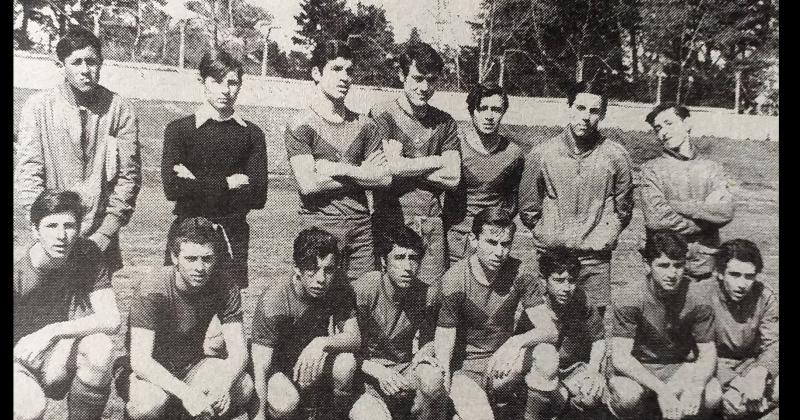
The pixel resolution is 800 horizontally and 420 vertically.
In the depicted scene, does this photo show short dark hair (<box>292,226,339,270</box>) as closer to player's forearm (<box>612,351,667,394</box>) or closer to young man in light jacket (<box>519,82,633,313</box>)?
young man in light jacket (<box>519,82,633,313</box>)

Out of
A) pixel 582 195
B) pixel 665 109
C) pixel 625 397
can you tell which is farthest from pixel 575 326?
pixel 665 109

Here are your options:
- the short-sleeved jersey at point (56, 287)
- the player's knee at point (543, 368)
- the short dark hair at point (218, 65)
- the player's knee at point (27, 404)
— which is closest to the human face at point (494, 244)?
the player's knee at point (543, 368)

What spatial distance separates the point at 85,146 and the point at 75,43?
1.62 feet

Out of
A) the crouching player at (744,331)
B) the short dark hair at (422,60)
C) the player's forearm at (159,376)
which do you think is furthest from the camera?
the crouching player at (744,331)

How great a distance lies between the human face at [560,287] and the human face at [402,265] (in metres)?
0.77

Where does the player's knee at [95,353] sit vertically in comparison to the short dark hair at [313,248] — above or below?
below

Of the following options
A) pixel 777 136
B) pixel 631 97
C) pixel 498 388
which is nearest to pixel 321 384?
pixel 498 388

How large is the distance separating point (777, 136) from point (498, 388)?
2.33 meters

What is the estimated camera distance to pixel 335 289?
12.9ft

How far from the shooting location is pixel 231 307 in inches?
152

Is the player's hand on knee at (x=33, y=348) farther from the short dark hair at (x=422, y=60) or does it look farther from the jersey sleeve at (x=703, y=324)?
the jersey sleeve at (x=703, y=324)

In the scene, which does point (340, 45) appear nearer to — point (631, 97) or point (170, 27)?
point (170, 27)

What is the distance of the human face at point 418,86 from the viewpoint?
13.5ft

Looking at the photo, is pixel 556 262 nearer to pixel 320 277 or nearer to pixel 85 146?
pixel 320 277
